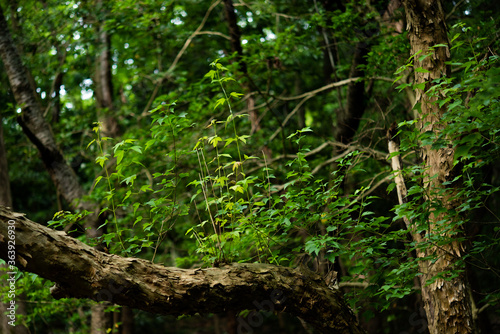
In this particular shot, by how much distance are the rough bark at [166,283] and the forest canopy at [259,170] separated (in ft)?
0.04

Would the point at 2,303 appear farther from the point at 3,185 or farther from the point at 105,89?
the point at 105,89

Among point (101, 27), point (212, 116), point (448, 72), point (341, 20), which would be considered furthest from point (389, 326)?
point (101, 27)

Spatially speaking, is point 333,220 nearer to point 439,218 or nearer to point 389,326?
point 439,218

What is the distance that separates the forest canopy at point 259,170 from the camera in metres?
2.86

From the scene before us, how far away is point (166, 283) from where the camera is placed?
8.88 feet

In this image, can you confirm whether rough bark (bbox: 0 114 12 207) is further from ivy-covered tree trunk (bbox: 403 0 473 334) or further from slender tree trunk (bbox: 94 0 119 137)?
ivy-covered tree trunk (bbox: 403 0 473 334)

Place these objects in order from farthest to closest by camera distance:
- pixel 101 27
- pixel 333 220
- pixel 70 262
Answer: pixel 101 27, pixel 333 220, pixel 70 262

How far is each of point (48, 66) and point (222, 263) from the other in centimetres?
625

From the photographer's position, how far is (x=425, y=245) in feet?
10.2

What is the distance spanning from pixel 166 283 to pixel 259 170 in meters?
4.46

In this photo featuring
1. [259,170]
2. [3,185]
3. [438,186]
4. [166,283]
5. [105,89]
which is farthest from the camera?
[105,89]

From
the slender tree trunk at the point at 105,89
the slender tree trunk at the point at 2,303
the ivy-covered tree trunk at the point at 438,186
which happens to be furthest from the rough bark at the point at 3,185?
the ivy-covered tree trunk at the point at 438,186

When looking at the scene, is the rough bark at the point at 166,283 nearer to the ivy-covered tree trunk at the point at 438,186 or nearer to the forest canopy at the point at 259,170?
the forest canopy at the point at 259,170

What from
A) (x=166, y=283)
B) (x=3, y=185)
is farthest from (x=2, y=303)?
(x=166, y=283)
